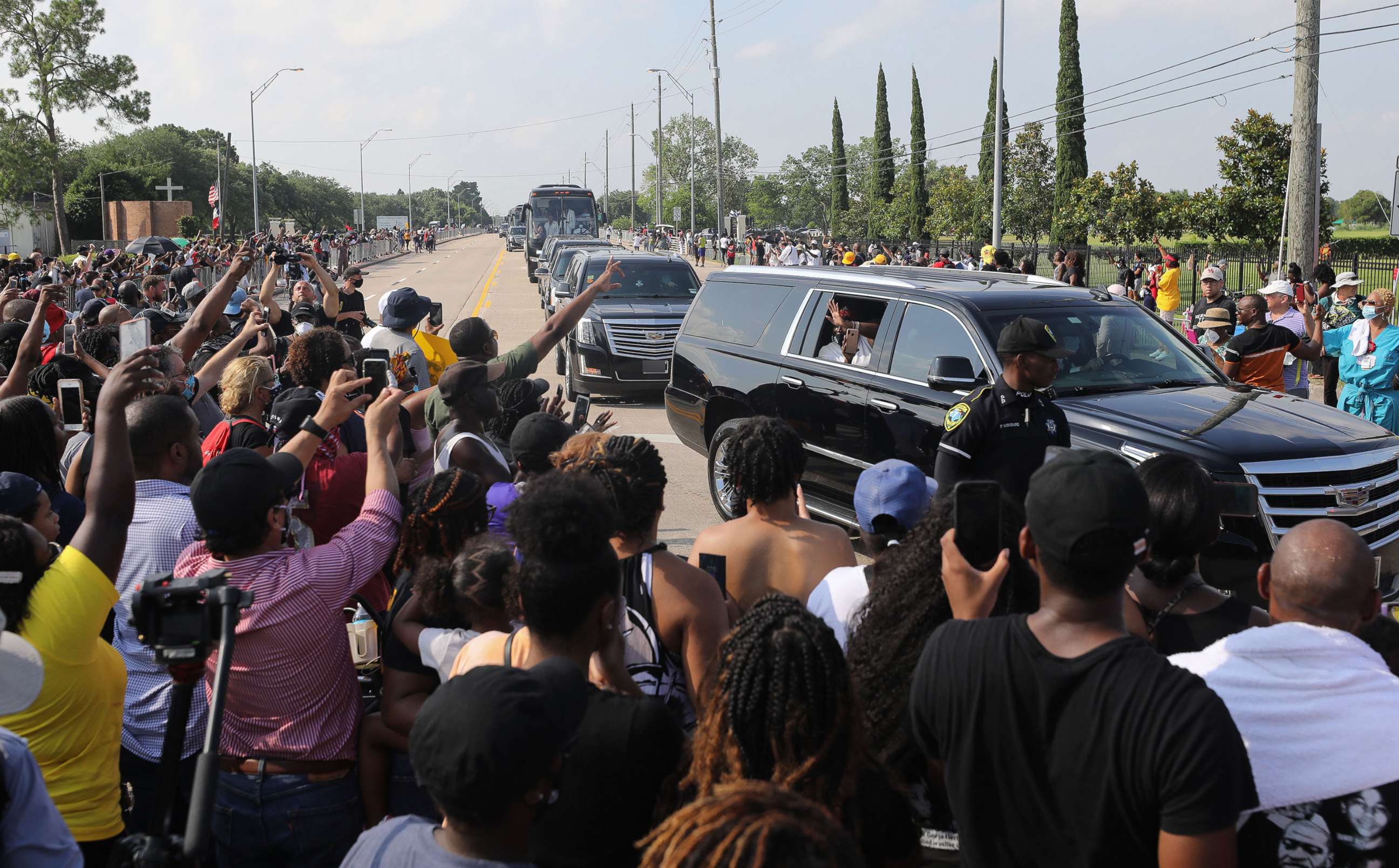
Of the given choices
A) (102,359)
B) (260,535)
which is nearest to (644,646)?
(260,535)

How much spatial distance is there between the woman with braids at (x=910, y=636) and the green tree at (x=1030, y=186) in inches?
1622

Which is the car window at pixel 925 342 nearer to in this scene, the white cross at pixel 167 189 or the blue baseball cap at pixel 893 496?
the blue baseball cap at pixel 893 496

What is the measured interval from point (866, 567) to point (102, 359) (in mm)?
5344

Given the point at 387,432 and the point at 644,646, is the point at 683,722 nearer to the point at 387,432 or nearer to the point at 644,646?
the point at 644,646

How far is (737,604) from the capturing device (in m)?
3.90

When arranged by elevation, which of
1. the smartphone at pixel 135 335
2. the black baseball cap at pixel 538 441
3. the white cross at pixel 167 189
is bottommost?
the black baseball cap at pixel 538 441

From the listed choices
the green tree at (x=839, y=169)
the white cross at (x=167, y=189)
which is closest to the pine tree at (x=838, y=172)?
the green tree at (x=839, y=169)

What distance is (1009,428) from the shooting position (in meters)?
5.39

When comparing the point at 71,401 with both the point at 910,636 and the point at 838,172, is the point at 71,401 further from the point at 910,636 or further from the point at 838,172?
the point at 838,172

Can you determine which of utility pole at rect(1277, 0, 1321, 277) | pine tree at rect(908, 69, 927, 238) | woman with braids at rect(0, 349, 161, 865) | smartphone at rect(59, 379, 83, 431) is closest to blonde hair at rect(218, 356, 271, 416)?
smartphone at rect(59, 379, 83, 431)

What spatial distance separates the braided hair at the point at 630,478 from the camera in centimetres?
338

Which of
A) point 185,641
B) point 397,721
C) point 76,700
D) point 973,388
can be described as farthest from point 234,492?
point 973,388

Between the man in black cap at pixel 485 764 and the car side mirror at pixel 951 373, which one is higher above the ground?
the car side mirror at pixel 951 373

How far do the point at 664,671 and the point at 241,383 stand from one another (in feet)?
9.47
